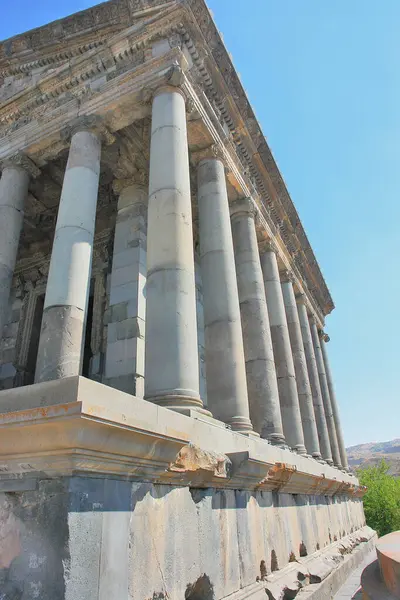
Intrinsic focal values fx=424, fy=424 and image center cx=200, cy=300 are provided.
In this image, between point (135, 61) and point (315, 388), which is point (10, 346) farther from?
point (315, 388)

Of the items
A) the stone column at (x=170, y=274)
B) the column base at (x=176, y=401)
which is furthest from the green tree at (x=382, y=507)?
the stone column at (x=170, y=274)

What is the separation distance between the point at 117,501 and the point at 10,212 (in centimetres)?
892

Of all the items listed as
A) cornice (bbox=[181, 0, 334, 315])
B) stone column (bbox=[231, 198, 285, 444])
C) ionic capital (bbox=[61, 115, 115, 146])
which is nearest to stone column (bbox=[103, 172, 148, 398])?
ionic capital (bbox=[61, 115, 115, 146])

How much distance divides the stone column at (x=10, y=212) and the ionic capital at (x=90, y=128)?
1574 mm

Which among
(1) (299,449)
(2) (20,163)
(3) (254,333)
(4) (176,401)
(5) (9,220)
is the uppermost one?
(2) (20,163)

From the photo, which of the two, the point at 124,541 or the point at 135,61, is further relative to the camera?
the point at 135,61

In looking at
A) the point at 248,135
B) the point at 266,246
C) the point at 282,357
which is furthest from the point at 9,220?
the point at 282,357

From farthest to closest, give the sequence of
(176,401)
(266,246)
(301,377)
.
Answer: (301,377) < (266,246) < (176,401)

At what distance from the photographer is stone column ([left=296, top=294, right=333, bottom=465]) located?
18.9 meters

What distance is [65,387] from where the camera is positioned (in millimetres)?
4020

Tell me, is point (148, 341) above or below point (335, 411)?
below

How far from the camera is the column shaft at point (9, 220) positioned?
10.0 m

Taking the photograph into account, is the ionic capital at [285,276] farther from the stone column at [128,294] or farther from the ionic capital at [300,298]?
the stone column at [128,294]

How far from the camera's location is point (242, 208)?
1405cm
